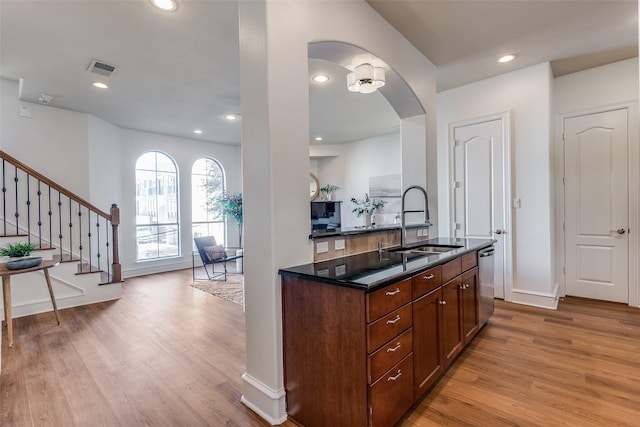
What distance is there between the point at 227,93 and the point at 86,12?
178cm

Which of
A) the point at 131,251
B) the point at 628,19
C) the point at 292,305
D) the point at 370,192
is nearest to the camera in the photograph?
the point at 292,305

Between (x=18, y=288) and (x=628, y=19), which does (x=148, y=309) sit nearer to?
(x=18, y=288)

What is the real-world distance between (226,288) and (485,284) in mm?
3661

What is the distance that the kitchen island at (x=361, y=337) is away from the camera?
1434 millimetres

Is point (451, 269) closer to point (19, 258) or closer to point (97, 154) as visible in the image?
point (19, 258)

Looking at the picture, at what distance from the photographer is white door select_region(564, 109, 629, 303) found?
3.60 metres

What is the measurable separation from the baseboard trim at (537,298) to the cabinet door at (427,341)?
236 cm

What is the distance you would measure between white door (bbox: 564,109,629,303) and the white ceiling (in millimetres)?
812

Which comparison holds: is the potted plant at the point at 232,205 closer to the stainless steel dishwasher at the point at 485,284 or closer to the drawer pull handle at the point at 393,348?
the stainless steel dishwasher at the point at 485,284

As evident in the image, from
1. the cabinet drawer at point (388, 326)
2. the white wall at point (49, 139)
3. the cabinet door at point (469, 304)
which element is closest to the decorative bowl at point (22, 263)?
the white wall at point (49, 139)

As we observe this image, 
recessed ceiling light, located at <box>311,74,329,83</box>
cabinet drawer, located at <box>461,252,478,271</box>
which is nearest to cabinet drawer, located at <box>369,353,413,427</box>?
cabinet drawer, located at <box>461,252,478,271</box>

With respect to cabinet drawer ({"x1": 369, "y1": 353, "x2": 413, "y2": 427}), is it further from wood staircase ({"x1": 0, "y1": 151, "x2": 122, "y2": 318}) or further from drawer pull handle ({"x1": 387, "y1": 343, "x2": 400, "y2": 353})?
wood staircase ({"x1": 0, "y1": 151, "x2": 122, "y2": 318})

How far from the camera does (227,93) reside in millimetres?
4090

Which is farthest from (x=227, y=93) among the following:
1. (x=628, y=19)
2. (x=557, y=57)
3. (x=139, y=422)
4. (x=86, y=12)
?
(x=628, y=19)
